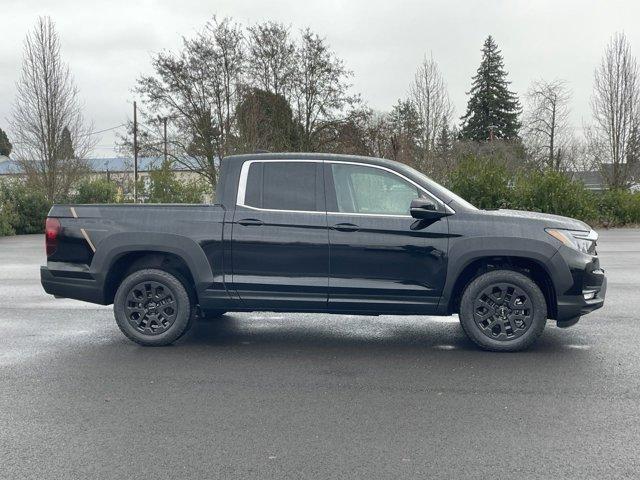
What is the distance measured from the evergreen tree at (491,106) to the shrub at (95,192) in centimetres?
3647

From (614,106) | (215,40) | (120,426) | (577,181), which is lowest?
(120,426)

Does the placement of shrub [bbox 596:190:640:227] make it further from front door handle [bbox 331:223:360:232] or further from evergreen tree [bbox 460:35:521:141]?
evergreen tree [bbox 460:35:521:141]

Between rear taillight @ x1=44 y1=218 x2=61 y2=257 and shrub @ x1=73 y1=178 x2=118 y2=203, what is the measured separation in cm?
2497

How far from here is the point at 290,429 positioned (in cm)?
436

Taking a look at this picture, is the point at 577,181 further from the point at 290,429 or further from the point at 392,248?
the point at 290,429

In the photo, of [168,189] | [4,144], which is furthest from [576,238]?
[4,144]

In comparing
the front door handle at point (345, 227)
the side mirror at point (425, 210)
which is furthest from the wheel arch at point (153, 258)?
the side mirror at point (425, 210)

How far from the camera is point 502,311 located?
6.34 m

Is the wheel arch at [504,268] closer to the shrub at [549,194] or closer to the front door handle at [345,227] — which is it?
the front door handle at [345,227]

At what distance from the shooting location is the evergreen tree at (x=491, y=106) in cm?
5853

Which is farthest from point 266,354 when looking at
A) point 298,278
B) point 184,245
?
point 184,245

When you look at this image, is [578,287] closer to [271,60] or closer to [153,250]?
[153,250]

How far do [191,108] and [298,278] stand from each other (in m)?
30.0

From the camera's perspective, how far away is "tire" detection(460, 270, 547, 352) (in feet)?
20.6
